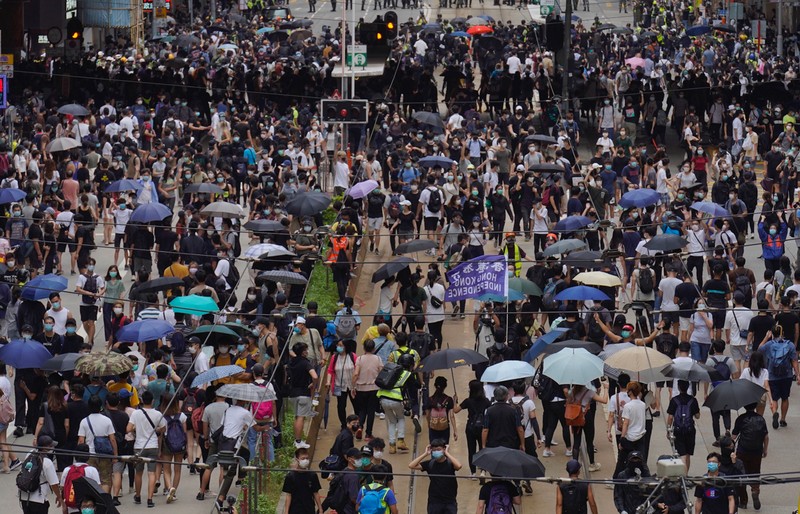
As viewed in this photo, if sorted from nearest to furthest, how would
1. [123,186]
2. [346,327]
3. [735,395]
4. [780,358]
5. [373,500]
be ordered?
[373,500] → [735,395] → [780,358] → [346,327] → [123,186]

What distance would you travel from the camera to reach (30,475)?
16.8 meters

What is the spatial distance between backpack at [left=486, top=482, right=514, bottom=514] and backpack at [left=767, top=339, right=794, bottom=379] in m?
5.51

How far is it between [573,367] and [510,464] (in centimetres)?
285

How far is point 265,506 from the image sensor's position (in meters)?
18.1

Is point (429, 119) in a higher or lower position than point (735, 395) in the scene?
higher

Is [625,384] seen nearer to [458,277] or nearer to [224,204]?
[458,277]

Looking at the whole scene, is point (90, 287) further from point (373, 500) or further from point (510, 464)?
point (510, 464)

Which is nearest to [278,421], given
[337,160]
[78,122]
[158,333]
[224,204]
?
[158,333]

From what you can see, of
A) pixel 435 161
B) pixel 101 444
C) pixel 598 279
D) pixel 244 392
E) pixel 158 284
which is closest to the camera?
pixel 101 444

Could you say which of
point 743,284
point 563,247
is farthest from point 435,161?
point 743,284

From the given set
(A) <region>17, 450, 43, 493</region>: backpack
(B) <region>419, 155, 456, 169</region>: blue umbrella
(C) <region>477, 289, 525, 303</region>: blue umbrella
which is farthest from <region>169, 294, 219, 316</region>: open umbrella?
(B) <region>419, 155, 456, 169</region>: blue umbrella

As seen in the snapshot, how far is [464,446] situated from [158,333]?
4051mm

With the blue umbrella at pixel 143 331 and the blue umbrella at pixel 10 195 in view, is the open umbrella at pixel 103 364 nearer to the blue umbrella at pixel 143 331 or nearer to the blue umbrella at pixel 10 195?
the blue umbrella at pixel 143 331

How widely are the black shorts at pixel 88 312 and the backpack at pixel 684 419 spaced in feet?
29.4
